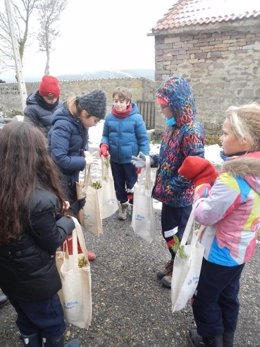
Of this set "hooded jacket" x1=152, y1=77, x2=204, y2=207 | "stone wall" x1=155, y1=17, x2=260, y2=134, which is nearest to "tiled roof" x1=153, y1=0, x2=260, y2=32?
"stone wall" x1=155, y1=17, x2=260, y2=134

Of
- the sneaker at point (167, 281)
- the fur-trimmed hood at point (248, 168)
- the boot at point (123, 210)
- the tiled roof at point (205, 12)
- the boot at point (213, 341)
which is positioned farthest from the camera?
the tiled roof at point (205, 12)

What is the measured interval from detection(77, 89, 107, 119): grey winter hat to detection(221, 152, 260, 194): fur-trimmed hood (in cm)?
134

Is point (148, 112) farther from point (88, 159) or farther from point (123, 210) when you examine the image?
point (88, 159)

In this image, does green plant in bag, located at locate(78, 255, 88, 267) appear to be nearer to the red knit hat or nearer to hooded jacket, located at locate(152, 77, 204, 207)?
hooded jacket, located at locate(152, 77, 204, 207)

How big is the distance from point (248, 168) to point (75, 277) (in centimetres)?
117

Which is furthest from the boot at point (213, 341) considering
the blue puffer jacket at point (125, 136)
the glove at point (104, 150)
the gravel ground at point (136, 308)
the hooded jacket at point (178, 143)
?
the blue puffer jacket at point (125, 136)

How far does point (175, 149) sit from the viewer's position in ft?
8.20

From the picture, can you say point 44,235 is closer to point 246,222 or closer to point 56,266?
point 56,266

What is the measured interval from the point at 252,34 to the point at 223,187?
7.68 metres

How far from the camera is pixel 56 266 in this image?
1.85 meters

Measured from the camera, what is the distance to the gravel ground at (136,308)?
7.66ft

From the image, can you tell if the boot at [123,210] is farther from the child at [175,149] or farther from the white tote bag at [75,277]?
the white tote bag at [75,277]

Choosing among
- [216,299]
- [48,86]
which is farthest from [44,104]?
[216,299]

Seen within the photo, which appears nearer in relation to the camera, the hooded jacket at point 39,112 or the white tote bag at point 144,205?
the white tote bag at point 144,205
